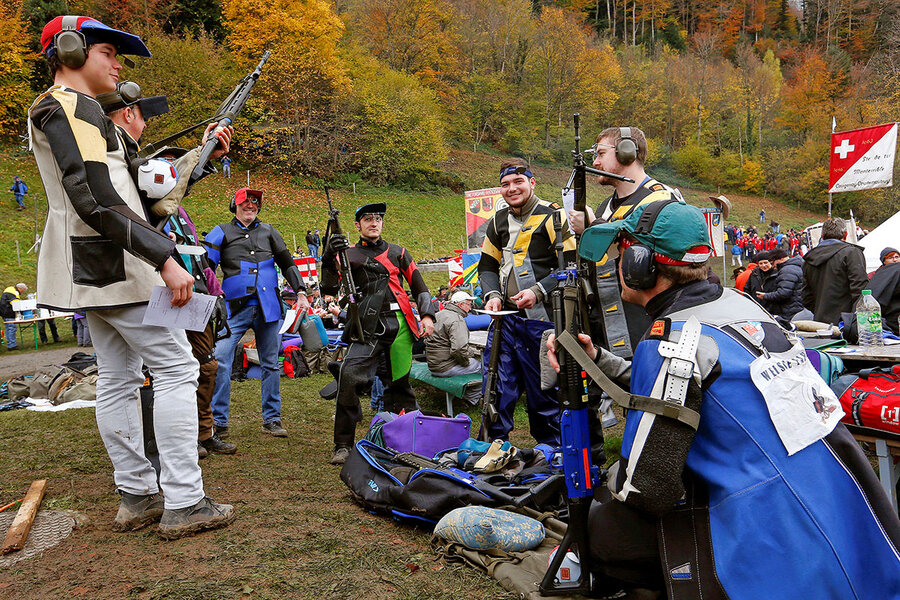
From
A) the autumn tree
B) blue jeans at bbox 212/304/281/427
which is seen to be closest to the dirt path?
blue jeans at bbox 212/304/281/427

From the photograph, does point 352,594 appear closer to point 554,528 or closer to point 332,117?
point 554,528

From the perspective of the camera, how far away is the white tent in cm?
1012

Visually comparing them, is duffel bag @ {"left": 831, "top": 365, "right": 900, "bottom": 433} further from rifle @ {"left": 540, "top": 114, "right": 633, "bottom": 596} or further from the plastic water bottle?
rifle @ {"left": 540, "top": 114, "right": 633, "bottom": 596}

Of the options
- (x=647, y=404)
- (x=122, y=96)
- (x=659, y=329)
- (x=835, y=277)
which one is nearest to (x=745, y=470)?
(x=647, y=404)

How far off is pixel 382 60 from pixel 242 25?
14839 mm

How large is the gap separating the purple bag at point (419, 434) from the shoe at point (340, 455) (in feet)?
1.65

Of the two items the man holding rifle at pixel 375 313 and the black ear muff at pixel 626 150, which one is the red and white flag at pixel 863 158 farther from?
the man holding rifle at pixel 375 313

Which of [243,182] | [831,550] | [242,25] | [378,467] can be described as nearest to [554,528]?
[378,467]

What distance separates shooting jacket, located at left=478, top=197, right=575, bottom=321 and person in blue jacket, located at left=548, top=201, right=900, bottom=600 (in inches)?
92.2

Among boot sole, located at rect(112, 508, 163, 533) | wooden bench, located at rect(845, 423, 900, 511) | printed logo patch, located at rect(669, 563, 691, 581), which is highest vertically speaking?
printed logo patch, located at rect(669, 563, 691, 581)

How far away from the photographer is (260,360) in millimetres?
5691

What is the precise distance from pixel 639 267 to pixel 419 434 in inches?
103

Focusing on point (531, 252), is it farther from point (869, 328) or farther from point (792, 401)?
point (792, 401)

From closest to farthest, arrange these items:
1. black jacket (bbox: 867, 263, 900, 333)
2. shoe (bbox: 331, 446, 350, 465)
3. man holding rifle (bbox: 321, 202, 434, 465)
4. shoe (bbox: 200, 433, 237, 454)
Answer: shoe (bbox: 331, 446, 350, 465) < shoe (bbox: 200, 433, 237, 454) < man holding rifle (bbox: 321, 202, 434, 465) < black jacket (bbox: 867, 263, 900, 333)
